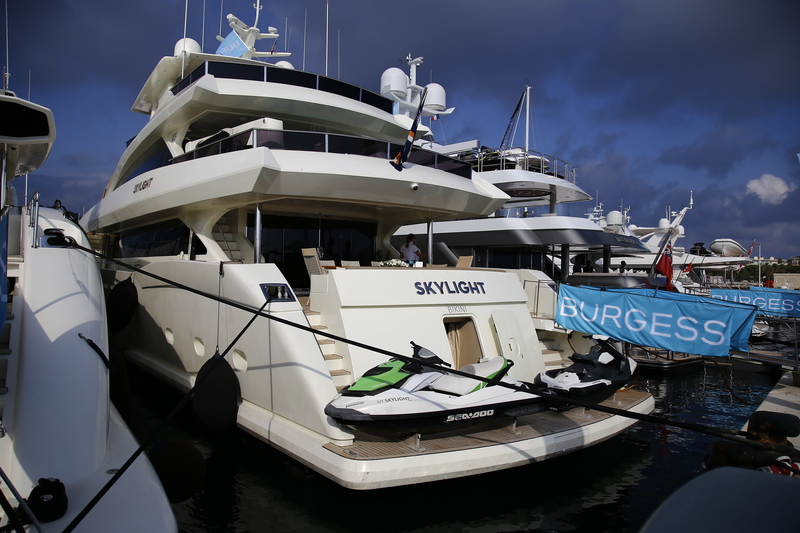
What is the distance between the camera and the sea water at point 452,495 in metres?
4.82

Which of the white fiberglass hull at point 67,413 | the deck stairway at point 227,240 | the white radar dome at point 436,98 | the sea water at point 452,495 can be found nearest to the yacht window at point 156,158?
the deck stairway at point 227,240

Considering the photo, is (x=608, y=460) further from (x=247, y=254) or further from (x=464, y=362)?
(x=247, y=254)

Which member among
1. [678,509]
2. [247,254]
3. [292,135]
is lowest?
[678,509]

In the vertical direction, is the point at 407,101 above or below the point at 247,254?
above

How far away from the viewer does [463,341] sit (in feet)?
25.1

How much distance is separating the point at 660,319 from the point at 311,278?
5.85 metres

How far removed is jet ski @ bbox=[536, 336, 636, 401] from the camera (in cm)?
652

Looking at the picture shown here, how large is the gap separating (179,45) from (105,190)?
5.71 m

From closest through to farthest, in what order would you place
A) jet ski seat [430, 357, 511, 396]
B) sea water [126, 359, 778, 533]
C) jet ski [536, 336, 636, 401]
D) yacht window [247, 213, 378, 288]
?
sea water [126, 359, 778, 533], jet ski seat [430, 357, 511, 396], jet ski [536, 336, 636, 401], yacht window [247, 213, 378, 288]

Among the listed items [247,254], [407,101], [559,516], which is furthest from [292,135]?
[407,101]

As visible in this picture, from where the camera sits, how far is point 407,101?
62.5 ft

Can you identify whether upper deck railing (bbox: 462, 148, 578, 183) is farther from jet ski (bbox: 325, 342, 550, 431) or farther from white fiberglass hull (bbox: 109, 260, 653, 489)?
jet ski (bbox: 325, 342, 550, 431)

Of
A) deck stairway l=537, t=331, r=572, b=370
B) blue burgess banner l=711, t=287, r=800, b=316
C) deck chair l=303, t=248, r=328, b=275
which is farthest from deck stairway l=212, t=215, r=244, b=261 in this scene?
blue burgess banner l=711, t=287, r=800, b=316

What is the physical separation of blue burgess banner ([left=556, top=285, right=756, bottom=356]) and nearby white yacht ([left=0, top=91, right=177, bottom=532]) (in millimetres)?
7281
